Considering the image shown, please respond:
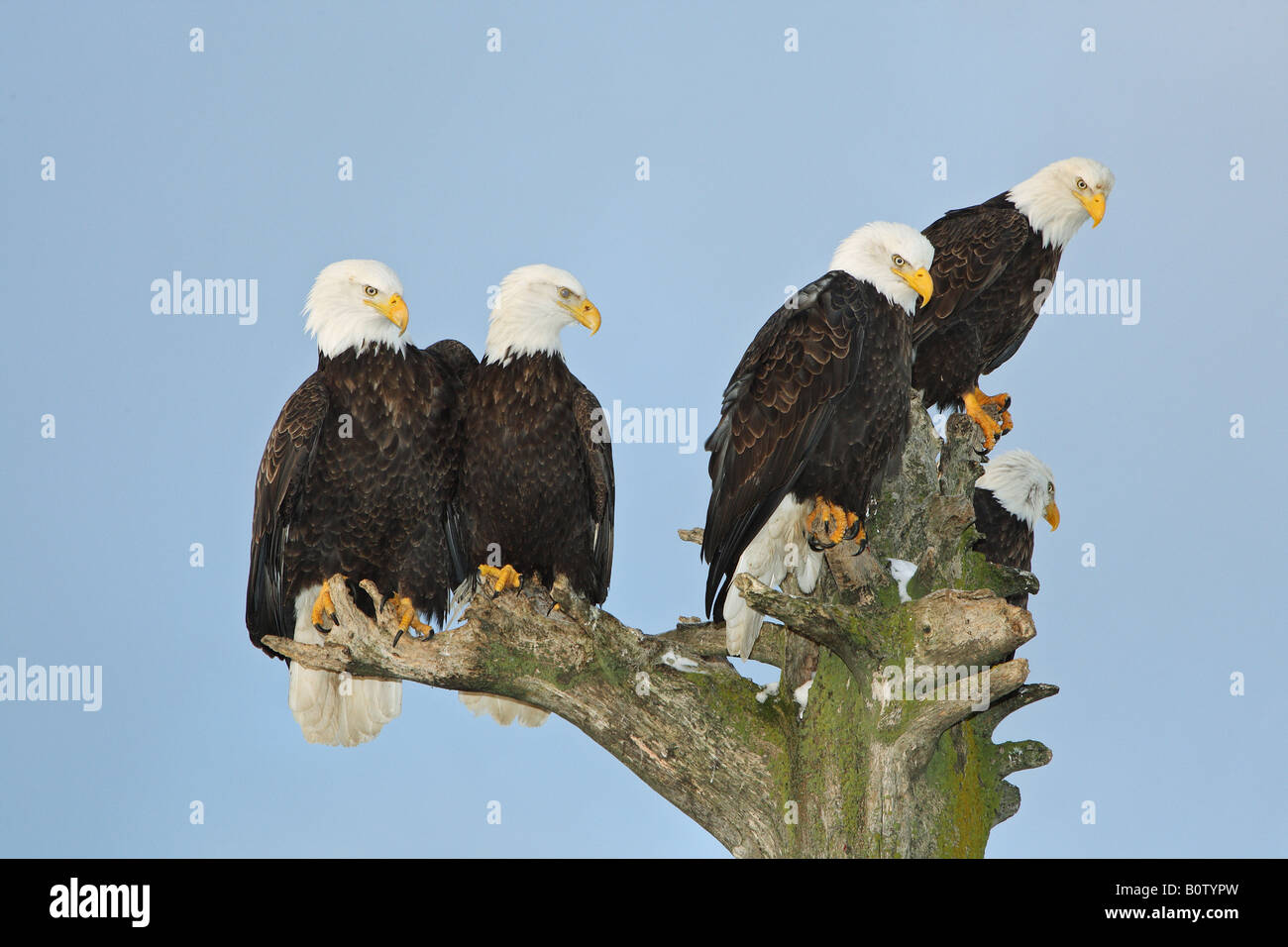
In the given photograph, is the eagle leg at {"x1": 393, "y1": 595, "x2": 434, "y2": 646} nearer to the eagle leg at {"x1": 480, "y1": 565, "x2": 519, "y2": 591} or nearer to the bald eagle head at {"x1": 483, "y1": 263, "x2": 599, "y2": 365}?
the eagle leg at {"x1": 480, "y1": 565, "x2": 519, "y2": 591}

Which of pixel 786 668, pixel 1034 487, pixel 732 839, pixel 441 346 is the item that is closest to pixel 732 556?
pixel 786 668

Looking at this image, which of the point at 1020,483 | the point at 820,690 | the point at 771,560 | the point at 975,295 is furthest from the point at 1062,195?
the point at 820,690

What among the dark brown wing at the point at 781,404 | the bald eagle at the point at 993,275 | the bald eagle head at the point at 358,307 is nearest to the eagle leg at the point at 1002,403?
the bald eagle at the point at 993,275

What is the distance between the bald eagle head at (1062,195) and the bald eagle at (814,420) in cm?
187

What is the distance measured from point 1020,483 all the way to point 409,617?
4412 mm

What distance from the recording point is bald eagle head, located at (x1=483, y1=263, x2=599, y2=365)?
779cm

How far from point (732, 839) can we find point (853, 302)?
294 centimetres

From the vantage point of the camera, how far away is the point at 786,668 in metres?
7.84

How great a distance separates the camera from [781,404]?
7438mm

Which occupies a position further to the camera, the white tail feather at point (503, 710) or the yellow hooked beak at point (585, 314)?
the white tail feather at point (503, 710)

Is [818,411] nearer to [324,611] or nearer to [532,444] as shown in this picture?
[532,444]

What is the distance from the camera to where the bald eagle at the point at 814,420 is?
24.3 feet

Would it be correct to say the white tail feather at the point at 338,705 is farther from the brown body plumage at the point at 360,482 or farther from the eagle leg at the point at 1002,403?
the eagle leg at the point at 1002,403
